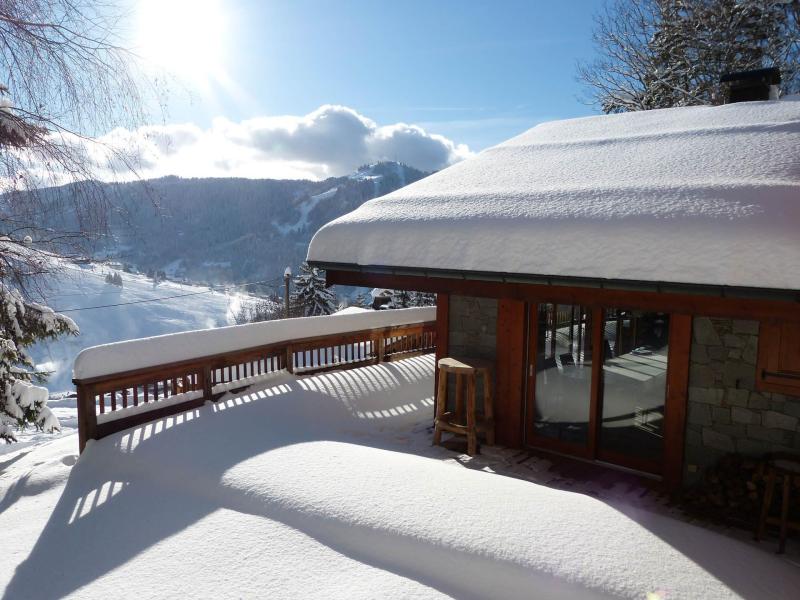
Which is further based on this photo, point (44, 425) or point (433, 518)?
point (44, 425)

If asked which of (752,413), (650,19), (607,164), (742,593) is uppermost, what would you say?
(650,19)

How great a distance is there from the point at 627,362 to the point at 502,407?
144 cm

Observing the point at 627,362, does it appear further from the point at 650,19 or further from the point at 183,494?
the point at 650,19

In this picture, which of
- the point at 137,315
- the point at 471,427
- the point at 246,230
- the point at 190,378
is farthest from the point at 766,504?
the point at 246,230

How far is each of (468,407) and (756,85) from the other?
Result: 6975mm

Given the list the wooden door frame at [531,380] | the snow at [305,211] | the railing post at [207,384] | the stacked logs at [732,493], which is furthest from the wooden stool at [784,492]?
the snow at [305,211]

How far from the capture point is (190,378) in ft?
21.2

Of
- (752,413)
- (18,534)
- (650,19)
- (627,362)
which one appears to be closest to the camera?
(18,534)

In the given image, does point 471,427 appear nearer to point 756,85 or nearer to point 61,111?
point 61,111

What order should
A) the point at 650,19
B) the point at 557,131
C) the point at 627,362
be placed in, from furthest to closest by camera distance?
the point at 650,19 → the point at 557,131 → the point at 627,362

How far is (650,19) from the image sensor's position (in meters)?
15.7

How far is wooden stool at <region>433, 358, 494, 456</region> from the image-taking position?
5.43m

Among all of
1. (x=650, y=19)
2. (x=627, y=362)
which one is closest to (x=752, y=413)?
Answer: (x=627, y=362)

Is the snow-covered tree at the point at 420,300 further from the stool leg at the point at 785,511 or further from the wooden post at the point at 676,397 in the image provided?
the stool leg at the point at 785,511
